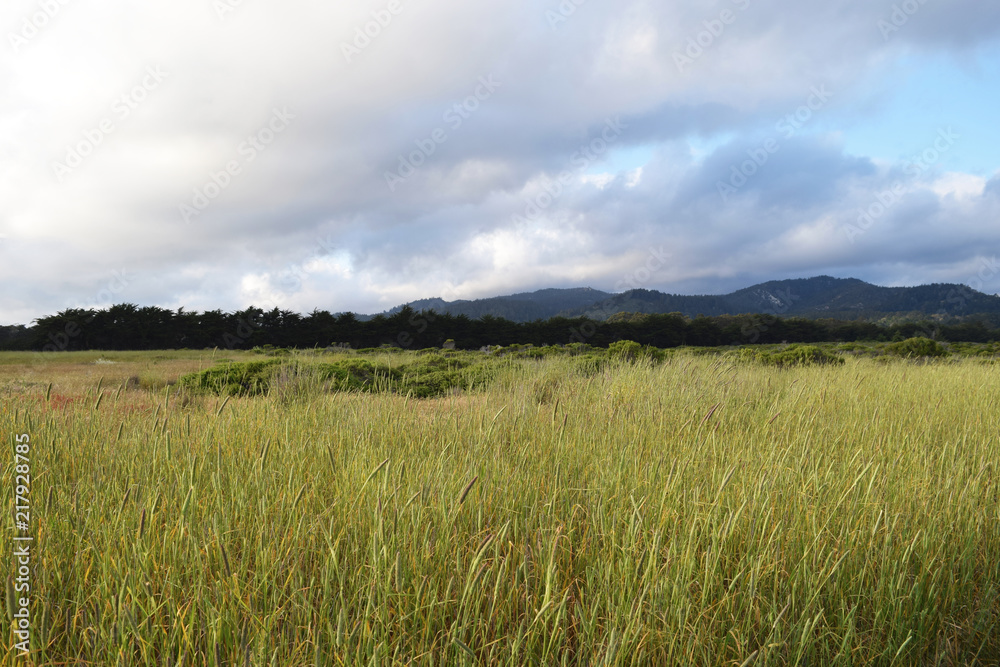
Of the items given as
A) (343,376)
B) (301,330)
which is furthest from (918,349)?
(301,330)

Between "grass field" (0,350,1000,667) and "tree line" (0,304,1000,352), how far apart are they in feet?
95.6

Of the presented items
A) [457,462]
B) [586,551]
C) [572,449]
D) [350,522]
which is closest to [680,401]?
[572,449]

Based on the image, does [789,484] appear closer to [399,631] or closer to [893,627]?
[893,627]

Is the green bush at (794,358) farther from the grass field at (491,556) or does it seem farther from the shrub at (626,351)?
the grass field at (491,556)

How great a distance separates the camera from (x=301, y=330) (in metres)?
35.9

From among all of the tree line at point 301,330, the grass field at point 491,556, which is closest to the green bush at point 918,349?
the tree line at point 301,330

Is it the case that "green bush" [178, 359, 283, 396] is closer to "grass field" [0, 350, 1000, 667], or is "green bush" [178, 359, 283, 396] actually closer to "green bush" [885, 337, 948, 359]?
"grass field" [0, 350, 1000, 667]

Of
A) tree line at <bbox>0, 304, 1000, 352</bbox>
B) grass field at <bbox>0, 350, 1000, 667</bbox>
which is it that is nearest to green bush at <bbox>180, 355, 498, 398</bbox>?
grass field at <bbox>0, 350, 1000, 667</bbox>

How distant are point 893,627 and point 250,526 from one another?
277cm

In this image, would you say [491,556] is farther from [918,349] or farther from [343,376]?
[918,349]

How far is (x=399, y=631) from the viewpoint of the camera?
6.08 ft

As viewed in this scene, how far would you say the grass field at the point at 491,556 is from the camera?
175 centimetres

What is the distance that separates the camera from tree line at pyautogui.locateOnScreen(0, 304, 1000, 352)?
31.5 meters

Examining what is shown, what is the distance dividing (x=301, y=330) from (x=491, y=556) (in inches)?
1429
